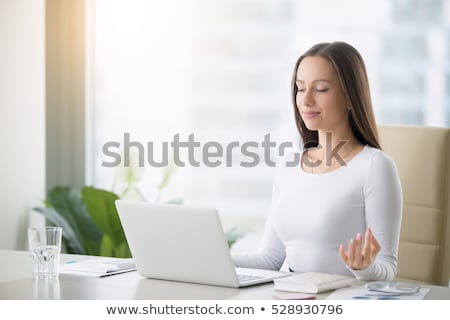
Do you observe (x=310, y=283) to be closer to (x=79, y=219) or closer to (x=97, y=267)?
(x=97, y=267)

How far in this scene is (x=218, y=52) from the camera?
4391mm

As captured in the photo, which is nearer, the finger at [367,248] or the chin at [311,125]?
the finger at [367,248]

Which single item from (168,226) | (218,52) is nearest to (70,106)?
(218,52)

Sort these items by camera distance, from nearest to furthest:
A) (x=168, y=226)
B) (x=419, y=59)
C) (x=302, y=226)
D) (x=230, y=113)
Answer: (x=168, y=226)
(x=302, y=226)
(x=419, y=59)
(x=230, y=113)

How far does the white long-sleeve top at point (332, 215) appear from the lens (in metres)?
2.34

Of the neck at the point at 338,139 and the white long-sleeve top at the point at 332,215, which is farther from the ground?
the neck at the point at 338,139

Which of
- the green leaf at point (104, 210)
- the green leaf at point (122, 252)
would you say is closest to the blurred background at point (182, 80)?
the green leaf at point (104, 210)

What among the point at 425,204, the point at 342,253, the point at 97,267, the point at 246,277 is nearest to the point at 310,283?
the point at 342,253

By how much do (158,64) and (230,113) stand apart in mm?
465

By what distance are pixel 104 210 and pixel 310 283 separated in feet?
7.73

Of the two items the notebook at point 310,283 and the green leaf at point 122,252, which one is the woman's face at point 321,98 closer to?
the notebook at point 310,283

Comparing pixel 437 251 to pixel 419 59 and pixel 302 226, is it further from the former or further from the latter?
pixel 419 59

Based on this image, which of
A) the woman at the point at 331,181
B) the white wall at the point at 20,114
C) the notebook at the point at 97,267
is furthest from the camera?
the white wall at the point at 20,114

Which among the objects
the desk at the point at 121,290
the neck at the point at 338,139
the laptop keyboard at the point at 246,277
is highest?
the neck at the point at 338,139
